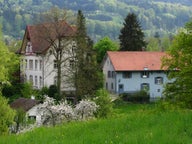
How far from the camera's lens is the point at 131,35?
78.8m

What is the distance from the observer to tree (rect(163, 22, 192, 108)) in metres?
30.8

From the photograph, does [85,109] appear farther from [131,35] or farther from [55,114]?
[131,35]

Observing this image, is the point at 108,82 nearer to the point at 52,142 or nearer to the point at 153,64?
the point at 153,64

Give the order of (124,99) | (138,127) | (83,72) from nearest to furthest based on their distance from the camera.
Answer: (138,127)
(83,72)
(124,99)

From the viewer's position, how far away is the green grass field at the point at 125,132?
12.3 meters

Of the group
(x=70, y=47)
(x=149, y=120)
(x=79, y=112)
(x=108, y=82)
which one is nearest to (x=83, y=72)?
(x=70, y=47)

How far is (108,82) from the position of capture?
249 feet

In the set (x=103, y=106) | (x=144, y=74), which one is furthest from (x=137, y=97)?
(x=103, y=106)

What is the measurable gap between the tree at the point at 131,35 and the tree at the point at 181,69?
150 ft

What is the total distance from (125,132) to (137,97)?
54849 mm

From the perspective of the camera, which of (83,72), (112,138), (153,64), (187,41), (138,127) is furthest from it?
(153,64)

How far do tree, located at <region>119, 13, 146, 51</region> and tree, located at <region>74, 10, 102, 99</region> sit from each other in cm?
2011

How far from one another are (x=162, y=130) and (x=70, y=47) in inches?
1870

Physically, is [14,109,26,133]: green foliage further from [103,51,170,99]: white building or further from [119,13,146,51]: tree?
[119,13,146,51]: tree
